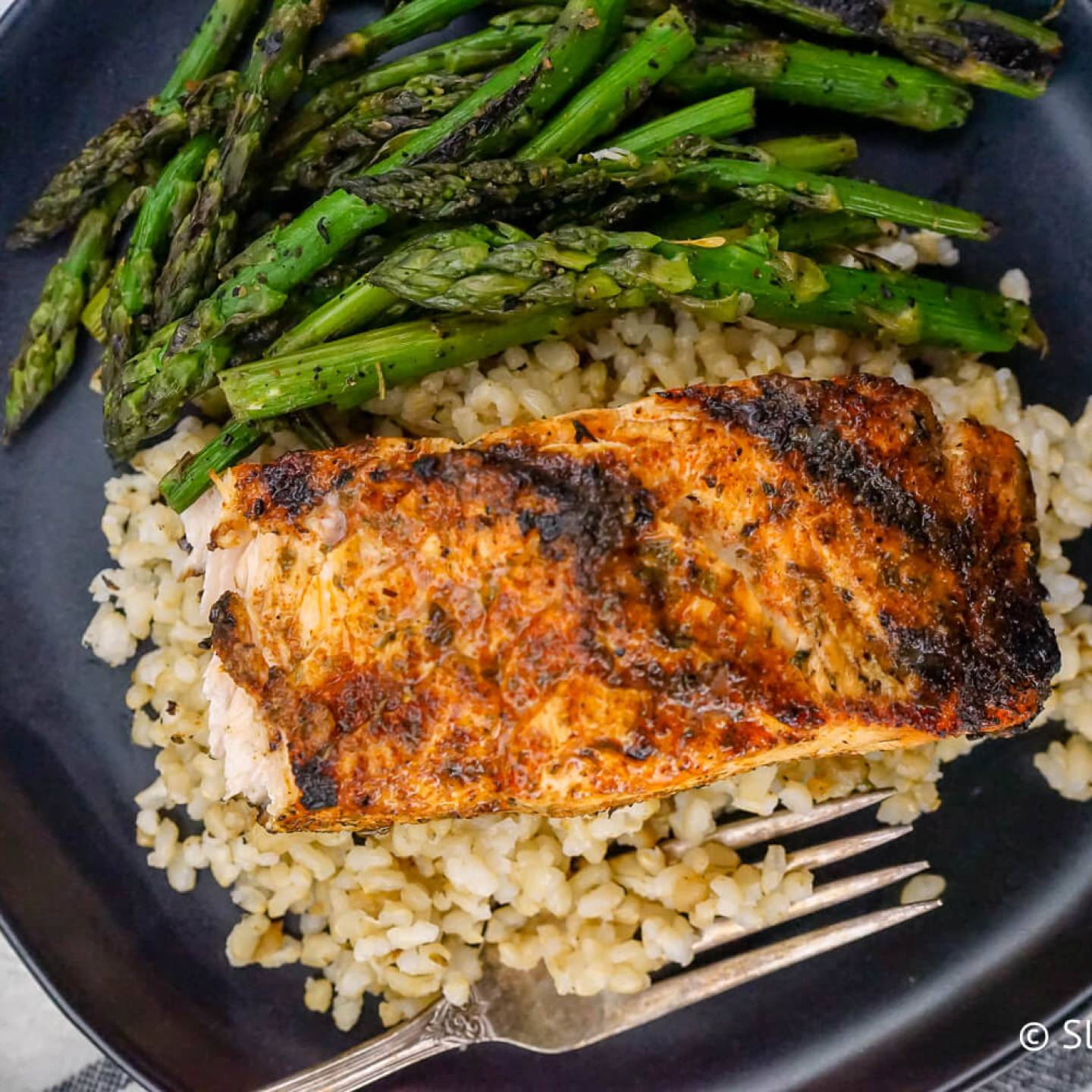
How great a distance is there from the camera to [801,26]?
4195mm

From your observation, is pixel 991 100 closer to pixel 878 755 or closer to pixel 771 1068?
pixel 878 755

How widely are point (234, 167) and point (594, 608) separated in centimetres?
224

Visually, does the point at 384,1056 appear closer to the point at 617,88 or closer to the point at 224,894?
the point at 224,894

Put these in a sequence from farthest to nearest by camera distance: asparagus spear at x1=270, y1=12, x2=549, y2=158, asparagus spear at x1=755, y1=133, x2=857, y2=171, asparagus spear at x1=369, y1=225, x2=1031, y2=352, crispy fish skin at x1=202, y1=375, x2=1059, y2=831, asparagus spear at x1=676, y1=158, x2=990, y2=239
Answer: asparagus spear at x1=755, y1=133, x2=857, y2=171, asparagus spear at x1=270, y1=12, x2=549, y2=158, asparagus spear at x1=676, y1=158, x2=990, y2=239, asparagus spear at x1=369, y1=225, x2=1031, y2=352, crispy fish skin at x1=202, y1=375, x2=1059, y2=831

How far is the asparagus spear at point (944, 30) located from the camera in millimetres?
4098

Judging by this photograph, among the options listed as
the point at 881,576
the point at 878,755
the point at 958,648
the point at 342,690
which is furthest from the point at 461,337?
the point at 878,755

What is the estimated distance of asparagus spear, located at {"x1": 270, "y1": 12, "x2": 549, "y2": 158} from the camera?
4.04 meters

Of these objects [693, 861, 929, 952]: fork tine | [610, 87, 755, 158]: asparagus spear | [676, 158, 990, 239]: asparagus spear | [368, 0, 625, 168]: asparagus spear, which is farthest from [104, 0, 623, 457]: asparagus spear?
[693, 861, 929, 952]: fork tine

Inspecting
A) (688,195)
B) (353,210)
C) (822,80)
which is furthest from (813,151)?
(353,210)

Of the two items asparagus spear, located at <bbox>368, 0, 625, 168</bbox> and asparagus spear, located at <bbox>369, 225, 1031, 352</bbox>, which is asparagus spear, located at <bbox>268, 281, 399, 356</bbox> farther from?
asparagus spear, located at <bbox>368, 0, 625, 168</bbox>

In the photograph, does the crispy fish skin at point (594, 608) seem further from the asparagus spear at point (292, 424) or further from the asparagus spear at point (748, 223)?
the asparagus spear at point (748, 223)

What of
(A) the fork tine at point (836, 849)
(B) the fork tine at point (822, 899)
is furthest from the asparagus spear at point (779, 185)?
(B) the fork tine at point (822, 899)

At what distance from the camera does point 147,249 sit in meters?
4.11

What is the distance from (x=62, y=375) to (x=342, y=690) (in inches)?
84.0
